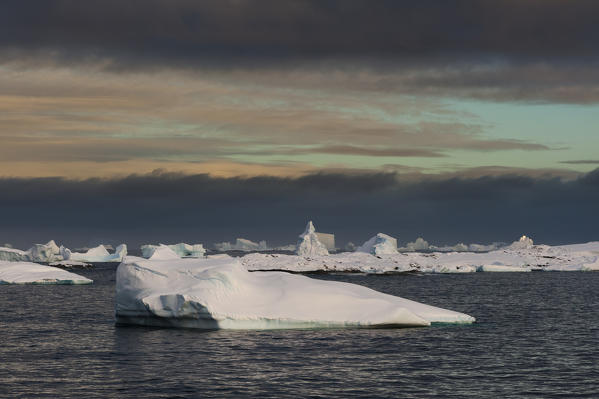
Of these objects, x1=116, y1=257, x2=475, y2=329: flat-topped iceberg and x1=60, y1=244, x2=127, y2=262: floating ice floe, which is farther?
x1=60, y1=244, x2=127, y2=262: floating ice floe

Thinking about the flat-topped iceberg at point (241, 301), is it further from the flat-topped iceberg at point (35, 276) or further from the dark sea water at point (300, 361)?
the flat-topped iceberg at point (35, 276)

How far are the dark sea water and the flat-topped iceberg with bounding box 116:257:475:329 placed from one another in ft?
2.56

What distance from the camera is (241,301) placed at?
1447 inches

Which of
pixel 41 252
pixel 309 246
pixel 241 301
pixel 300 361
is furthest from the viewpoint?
pixel 309 246

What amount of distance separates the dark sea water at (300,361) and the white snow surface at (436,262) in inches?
3033

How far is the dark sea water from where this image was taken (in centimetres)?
2411

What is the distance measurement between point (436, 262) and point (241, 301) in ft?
332

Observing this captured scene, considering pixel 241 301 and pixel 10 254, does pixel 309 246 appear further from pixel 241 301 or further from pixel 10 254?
pixel 241 301

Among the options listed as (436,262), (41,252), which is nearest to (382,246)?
(436,262)

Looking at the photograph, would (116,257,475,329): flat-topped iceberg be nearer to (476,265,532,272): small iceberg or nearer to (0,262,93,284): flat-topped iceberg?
(0,262,93,284): flat-topped iceberg

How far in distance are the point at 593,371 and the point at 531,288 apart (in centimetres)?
5732

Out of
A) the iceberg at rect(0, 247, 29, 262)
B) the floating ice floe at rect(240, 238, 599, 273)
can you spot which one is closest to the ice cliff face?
the floating ice floe at rect(240, 238, 599, 273)

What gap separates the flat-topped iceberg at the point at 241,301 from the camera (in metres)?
36.0

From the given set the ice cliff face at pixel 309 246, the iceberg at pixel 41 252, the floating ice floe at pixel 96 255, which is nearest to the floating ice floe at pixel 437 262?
the ice cliff face at pixel 309 246
